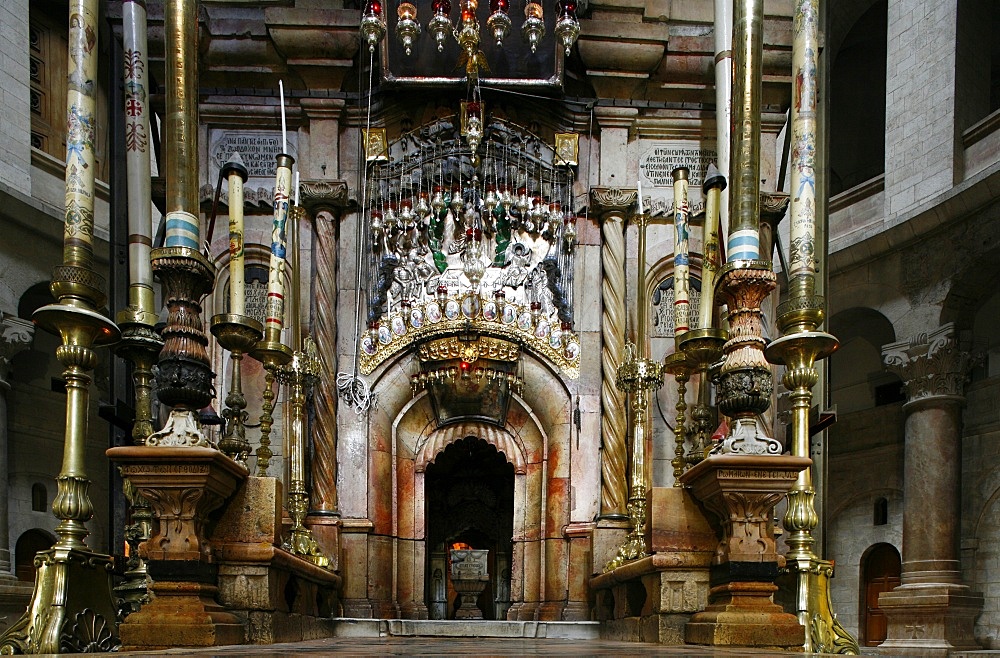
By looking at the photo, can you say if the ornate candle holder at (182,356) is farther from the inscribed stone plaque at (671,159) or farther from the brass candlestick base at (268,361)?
the inscribed stone plaque at (671,159)

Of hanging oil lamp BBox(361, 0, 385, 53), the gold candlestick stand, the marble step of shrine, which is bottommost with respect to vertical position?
the marble step of shrine

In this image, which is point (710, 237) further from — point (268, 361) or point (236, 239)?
point (268, 361)

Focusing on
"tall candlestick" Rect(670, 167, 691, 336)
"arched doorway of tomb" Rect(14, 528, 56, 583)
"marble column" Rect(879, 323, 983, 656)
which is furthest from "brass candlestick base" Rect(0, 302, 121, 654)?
"marble column" Rect(879, 323, 983, 656)

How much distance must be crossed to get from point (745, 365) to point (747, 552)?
104 cm

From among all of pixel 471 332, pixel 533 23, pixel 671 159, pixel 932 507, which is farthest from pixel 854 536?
pixel 533 23

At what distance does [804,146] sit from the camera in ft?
22.1

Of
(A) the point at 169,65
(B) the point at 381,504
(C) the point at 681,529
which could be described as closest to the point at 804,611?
(C) the point at 681,529

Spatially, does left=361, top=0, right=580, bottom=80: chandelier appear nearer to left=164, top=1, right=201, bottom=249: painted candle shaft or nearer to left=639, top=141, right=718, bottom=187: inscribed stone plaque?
left=639, top=141, right=718, bottom=187: inscribed stone plaque

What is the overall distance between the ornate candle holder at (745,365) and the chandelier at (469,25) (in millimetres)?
4746

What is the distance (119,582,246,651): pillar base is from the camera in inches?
200

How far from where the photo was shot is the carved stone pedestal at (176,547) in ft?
16.8

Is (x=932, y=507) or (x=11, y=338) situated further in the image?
(x=11, y=338)

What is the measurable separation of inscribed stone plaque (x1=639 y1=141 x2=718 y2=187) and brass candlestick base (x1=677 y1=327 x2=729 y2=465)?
4430 mm

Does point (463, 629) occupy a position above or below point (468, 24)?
below
